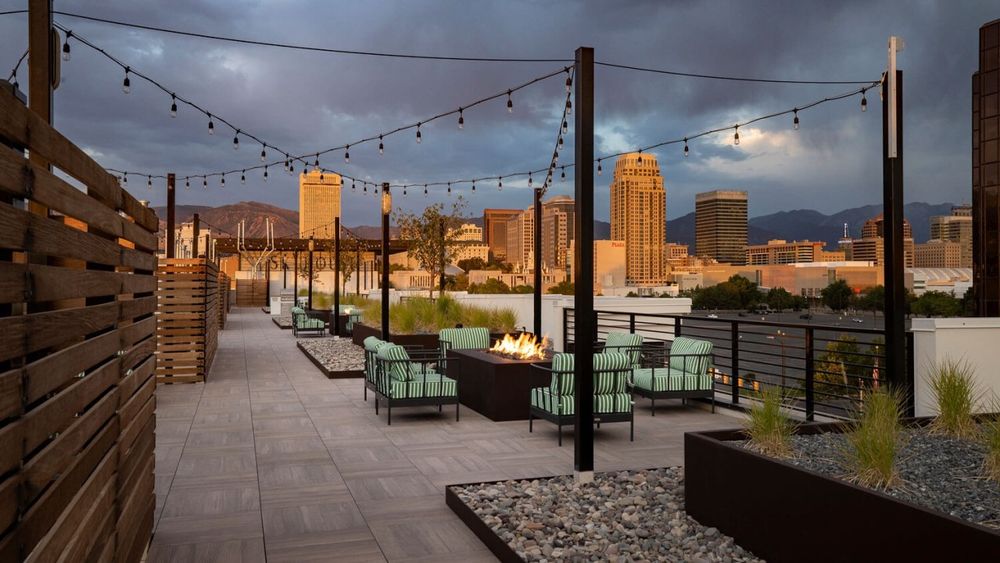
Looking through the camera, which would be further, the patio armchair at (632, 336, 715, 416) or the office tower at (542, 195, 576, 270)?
the office tower at (542, 195, 576, 270)

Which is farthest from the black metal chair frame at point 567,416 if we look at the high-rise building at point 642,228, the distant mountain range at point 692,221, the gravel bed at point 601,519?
the distant mountain range at point 692,221

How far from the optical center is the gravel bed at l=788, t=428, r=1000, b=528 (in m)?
3.26

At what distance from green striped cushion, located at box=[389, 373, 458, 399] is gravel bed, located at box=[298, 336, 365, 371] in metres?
4.00

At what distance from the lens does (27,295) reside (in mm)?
1551

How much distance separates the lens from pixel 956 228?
58906mm

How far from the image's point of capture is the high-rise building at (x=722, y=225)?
128875mm

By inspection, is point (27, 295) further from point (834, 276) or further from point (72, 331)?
point (834, 276)

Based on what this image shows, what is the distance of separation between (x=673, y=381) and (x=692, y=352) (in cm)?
40

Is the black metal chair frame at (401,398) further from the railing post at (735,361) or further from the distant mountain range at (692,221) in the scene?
the distant mountain range at (692,221)

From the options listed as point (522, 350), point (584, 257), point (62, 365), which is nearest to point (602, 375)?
point (522, 350)

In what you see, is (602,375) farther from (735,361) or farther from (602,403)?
(735,361)

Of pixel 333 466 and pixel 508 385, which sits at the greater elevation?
pixel 508 385

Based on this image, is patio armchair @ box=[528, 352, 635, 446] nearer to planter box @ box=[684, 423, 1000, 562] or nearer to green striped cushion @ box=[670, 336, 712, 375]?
green striped cushion @ box=[670, 336, 712, 375]

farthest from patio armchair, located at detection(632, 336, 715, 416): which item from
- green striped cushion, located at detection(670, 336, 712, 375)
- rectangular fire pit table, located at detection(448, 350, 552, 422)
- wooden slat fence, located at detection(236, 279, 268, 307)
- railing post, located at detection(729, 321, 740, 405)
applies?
wooden slat fence, located at detection(236, 279, 268, 307)
